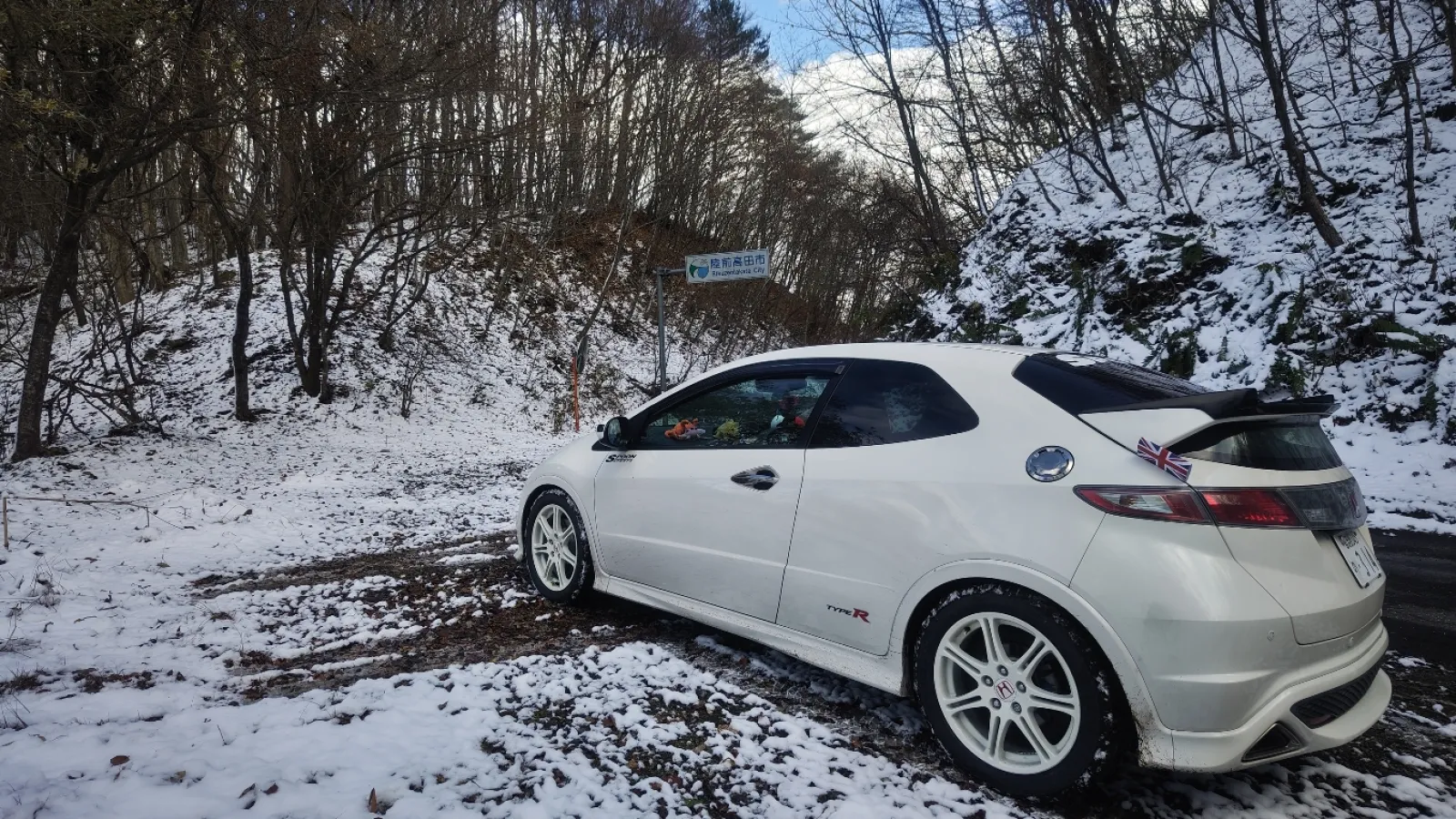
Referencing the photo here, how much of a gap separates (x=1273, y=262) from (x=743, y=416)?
940 centimetres

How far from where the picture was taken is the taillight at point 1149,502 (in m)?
2.21

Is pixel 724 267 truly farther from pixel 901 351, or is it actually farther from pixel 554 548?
pixel 901 351

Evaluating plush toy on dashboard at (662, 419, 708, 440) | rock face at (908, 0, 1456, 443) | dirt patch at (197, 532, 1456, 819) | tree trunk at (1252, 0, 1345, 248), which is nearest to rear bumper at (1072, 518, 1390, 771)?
dirt patch at (197, 532, 1456, 819)

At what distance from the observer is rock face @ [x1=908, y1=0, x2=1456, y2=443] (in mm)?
8062

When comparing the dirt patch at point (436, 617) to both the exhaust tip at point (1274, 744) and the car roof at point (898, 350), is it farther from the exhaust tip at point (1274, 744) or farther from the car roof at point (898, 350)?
the exhaust tip at point (1274, 744)

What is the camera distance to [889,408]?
3.01m

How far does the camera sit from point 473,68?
9.53 meters

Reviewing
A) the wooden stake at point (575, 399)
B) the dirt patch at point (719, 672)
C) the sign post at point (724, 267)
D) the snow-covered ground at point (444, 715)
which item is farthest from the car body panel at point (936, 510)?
the wooden stake at point (575, 399)

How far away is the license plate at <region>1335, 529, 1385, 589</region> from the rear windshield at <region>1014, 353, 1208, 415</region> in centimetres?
65

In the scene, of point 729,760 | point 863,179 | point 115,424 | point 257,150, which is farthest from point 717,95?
point 729,760

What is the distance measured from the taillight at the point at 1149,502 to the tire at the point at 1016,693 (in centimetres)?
38

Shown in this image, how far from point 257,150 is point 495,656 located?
1123 centimetres

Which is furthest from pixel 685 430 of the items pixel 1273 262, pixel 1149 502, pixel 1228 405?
pixel 1273 262

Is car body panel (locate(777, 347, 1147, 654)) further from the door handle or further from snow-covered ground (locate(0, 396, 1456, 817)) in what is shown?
snow-covered ground (locate(0, 396, 1456, 817))
